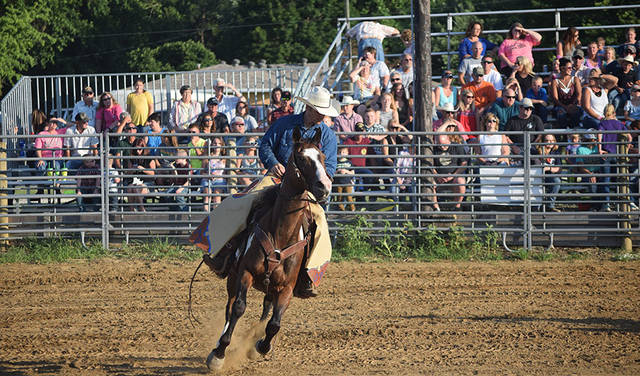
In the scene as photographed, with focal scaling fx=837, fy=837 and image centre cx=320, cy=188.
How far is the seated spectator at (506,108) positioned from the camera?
16125 mm

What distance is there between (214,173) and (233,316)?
7.87 m

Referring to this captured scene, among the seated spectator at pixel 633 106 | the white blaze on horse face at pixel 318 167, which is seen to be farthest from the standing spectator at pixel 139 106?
the white blaze on horse face at pixel 318 167

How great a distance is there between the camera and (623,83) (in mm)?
17219

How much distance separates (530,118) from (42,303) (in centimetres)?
924

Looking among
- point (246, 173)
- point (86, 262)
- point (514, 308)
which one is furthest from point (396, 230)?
point (86, 262)

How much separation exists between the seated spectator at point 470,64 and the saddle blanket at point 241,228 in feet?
33.0

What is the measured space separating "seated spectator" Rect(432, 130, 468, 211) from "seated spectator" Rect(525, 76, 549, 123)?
87.1 inches

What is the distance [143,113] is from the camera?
60.8 feet

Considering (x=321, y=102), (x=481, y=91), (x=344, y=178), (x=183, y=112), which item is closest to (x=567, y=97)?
(x=481, y=91)

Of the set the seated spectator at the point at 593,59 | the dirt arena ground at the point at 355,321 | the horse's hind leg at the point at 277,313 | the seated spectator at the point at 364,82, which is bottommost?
the dirt arena ground at the point at 355,321

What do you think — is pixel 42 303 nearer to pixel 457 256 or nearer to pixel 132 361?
pixel 132 361

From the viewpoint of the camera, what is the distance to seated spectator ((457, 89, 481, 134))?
650 inches

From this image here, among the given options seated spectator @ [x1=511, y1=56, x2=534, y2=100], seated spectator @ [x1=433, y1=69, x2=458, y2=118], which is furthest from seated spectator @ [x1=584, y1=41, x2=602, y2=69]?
seated spectator @ [x1=433, y1=69, x2=458, y2=118]

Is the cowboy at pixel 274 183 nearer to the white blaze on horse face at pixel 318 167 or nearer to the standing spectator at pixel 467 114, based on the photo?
the white blaze on horse face at pixel 318 167
